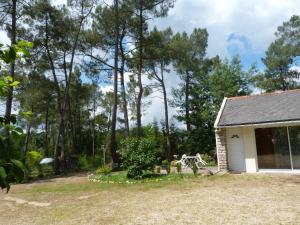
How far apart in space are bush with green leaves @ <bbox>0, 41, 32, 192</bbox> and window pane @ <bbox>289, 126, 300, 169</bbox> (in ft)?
48.4

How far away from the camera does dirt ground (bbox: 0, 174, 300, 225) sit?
23.5 feet

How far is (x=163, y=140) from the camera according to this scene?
28.1m

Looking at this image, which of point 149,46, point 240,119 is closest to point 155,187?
point 240,119

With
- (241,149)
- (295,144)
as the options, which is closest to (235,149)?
(241,149)

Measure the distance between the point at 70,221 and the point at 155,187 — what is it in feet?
16.7

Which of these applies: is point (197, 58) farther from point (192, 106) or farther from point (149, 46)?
point (149, 46)

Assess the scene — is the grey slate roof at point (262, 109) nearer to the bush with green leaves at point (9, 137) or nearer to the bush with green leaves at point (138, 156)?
the bush with green leaves at point (138, 156)

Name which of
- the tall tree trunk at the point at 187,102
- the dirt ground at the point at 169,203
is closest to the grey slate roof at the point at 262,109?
the dirt ground at the point at 169,203

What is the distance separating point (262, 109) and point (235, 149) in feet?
8.17

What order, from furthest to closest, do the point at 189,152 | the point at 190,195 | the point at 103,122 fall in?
the point at 103,122, the point at 189,152, the point at 190,195

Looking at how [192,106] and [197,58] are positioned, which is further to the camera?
[197,58]

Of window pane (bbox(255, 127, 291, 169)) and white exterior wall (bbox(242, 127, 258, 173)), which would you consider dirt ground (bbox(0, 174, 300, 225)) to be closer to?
window pane (bbox(255, 127, 291, 169))

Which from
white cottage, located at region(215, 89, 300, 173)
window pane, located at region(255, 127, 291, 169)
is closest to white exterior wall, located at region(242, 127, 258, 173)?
white cottage, located at region(215, 89, 300, 173)

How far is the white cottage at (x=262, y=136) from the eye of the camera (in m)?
14.3
